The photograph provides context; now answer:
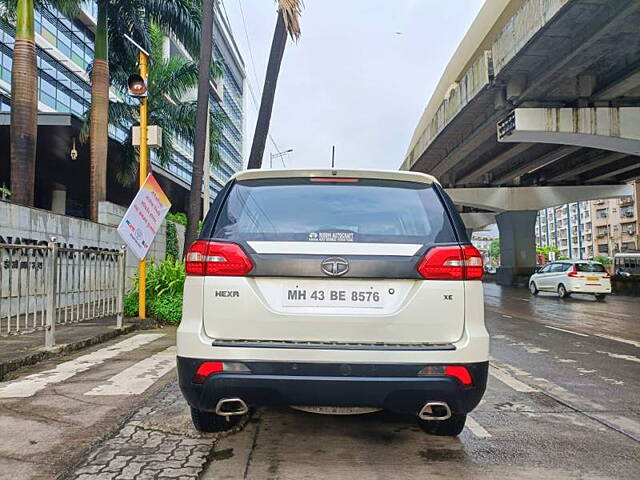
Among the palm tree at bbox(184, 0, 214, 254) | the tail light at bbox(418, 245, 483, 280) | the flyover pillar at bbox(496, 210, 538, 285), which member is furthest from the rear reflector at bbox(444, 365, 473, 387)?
the flyover pillar at bbox(496, 210, 538, 285)

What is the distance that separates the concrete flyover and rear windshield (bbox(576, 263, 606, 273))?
449cm

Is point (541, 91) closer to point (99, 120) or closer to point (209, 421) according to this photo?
point (99, 120)

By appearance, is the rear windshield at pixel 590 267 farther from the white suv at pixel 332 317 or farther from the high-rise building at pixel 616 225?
the high-rise building at pixel 616 225

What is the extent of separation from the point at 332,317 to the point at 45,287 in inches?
212

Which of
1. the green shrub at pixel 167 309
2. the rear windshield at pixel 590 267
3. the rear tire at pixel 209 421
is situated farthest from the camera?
the rear windshield at pixel 590 267

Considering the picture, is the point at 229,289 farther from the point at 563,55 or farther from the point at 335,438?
the point at 563,55

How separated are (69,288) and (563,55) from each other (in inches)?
488

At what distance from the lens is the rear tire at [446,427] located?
151 inches

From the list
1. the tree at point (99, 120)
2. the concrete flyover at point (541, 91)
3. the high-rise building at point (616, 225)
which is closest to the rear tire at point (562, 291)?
the concrete flyover at point (541, 91)

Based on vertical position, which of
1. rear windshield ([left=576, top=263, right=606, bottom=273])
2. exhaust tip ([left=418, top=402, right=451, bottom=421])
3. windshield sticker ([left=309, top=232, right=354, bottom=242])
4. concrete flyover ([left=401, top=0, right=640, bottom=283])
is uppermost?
concrete flyover ([left=401, top=0, right=640, bottom=283])

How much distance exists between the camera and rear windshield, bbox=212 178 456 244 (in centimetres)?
326

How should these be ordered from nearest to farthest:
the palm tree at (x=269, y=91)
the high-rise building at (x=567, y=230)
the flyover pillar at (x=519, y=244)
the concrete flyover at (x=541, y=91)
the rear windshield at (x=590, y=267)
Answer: the concrete flyover at (x=541, y=91), the palm tree at (x=269, y=91), the rear windshield at (x=590, y=267), the flyover pillar at (x=519, y=244), the high-rise building at (x=567, y=230)

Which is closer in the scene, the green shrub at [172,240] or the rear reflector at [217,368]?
the rear reflector at [217,368]

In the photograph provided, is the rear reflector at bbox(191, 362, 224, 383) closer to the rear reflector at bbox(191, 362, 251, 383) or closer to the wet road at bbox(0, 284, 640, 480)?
the rear reflector at bbox(191, 362, 251, 383)
